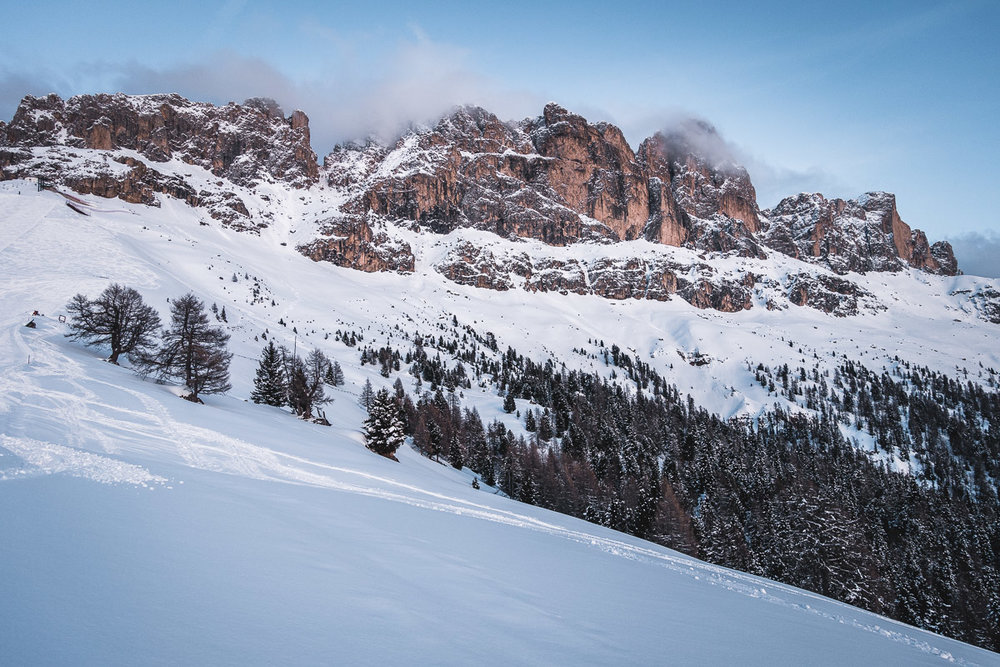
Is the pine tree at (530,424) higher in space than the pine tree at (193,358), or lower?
lower

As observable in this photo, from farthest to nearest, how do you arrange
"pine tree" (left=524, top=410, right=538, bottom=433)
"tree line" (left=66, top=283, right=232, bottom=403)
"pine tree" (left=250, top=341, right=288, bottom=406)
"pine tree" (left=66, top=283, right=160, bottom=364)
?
"pine tree" (left=524, top=410, right=538, bottom=433) < "pine tree" (left=250, top=341, right=288, bottom=406) < "pine tree" (left=66, top=283, right=160, bottom=364) < "tree line" (left=66, top=283, right=232, bottom=403)

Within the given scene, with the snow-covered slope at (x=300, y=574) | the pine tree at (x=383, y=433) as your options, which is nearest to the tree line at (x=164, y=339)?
the pine tree at (x=383, y=433)

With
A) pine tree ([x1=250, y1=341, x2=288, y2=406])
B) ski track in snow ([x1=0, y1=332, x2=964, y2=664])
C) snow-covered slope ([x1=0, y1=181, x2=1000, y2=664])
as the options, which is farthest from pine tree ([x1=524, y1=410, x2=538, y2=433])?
ski track in snow ([x1=0, y1=332, x2=964, y2=664])

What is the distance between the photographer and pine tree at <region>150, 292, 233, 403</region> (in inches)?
1142

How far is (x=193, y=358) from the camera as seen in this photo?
1152 inches

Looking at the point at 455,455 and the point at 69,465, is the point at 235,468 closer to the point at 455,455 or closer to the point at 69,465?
the point at 69,465

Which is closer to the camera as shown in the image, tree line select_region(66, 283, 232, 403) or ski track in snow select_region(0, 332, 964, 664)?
ski track in snow select_region(0, 332, 964, 664)

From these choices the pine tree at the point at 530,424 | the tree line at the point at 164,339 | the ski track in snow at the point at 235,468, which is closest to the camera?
the ski track in snow at the point at 235,468

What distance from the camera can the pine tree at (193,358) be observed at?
29000 mm

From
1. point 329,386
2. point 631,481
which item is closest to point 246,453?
point 631,481

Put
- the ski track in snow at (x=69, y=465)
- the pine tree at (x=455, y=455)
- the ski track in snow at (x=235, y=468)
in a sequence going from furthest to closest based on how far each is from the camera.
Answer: the pine tree at (x=455, y=455) < the ski track in snow at (x=235, y=468) < the ski track in snow at (x=69, y=465)

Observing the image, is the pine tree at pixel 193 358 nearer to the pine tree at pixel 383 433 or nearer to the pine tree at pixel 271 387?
the pine tree at pixel 271 387

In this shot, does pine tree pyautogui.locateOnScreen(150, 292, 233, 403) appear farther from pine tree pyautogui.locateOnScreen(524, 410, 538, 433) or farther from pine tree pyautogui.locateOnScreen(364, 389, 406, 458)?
pine tree pyautogui.locateOnScreen(524, 410, 538, 433)

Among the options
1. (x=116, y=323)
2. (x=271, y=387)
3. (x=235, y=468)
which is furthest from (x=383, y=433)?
(x=235, y=468)
